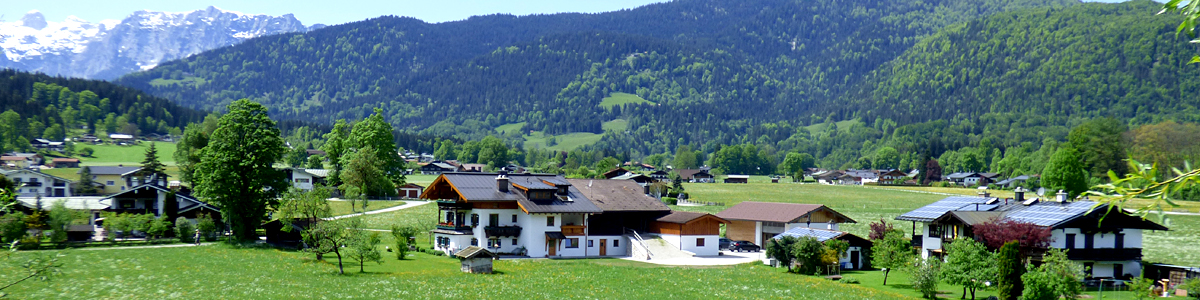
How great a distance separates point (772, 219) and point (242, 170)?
39.2 m

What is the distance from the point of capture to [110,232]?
57.2 m

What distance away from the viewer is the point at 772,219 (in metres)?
68.0

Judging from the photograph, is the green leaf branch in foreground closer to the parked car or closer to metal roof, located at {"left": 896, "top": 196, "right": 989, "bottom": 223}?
metal roof, located at {"left": 896, "top": 196, "right": 989, "bottom": 223}

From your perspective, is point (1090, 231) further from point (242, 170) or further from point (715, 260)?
point (242, 170)

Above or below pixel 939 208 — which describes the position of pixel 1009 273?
below

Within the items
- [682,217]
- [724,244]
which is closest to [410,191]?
[724,244]

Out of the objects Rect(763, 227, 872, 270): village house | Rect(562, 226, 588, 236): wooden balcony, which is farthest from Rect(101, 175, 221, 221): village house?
Rect(763, 227, 872, 270): village house

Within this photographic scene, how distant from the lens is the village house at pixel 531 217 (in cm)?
6184

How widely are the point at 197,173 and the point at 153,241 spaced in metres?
7.52

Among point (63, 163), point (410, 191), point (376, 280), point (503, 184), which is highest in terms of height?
point (63, 163)

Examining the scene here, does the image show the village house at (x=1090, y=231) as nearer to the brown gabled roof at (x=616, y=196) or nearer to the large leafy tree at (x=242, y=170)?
the brown gabled roof at (x=616, y=196)

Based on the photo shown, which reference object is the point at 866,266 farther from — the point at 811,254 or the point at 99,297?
the point at 99,297

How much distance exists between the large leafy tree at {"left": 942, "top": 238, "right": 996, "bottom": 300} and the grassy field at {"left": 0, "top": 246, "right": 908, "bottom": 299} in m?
3.09

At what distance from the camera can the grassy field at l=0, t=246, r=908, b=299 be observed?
36.5m
